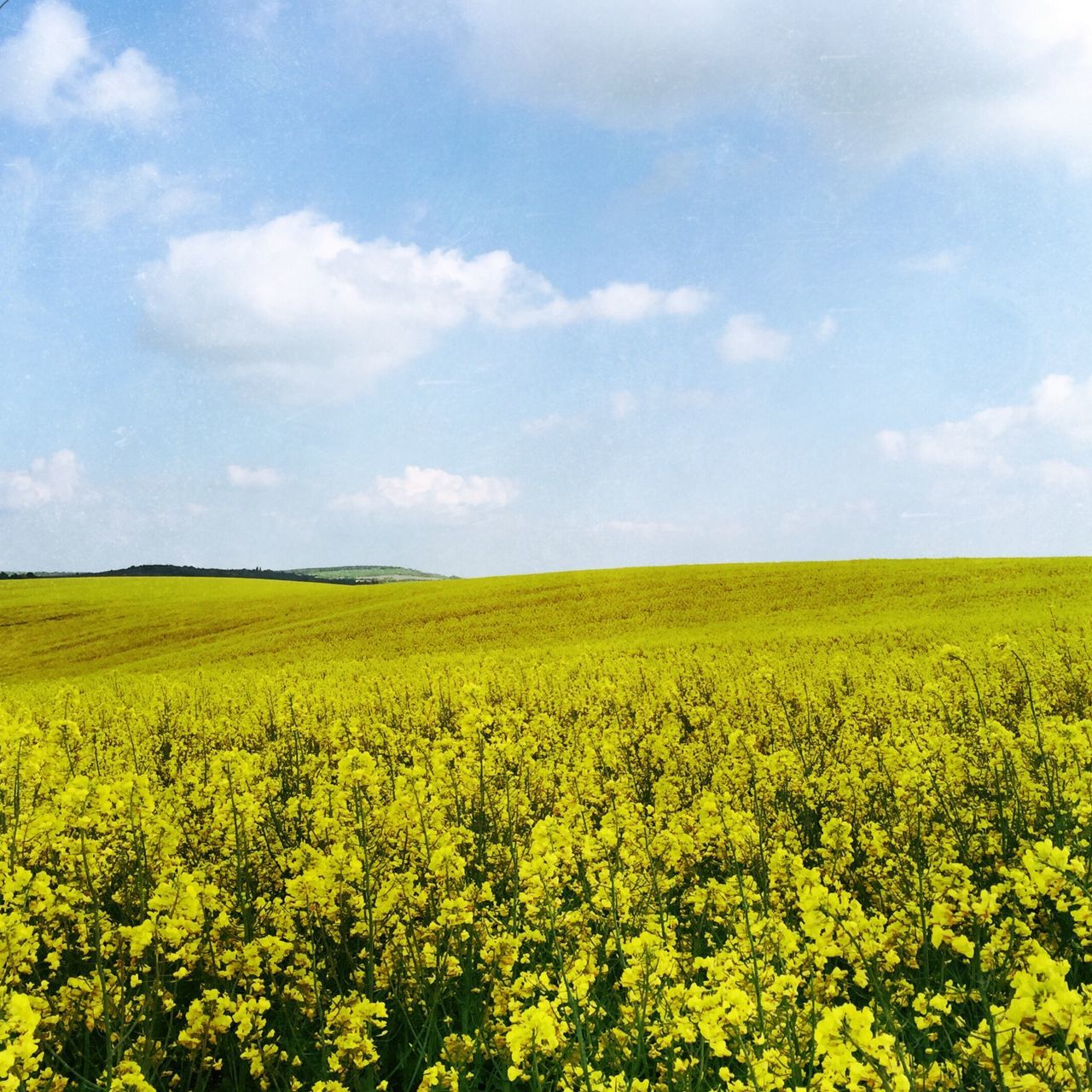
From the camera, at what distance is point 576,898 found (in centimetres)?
445

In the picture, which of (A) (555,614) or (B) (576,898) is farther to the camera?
(A) (555,614)

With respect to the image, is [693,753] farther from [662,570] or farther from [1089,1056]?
[662,570]

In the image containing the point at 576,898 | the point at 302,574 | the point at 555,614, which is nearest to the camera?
the point at 576,898

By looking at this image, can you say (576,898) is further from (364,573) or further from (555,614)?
(364,573)

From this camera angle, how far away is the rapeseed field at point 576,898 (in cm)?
247

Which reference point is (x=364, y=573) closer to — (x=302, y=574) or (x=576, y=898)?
(x=302, y=574)

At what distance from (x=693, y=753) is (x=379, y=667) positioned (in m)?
11.8

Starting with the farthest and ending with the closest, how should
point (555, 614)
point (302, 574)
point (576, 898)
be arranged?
point (302, 574)
point (555, 614)
point (576, 898)

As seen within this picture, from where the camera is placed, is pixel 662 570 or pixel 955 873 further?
pixel 662 570

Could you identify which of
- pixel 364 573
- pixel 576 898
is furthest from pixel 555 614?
pixel 364 573

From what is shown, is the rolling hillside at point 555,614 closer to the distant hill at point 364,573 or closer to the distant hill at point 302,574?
the distant hill at point 302,574

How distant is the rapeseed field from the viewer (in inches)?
97.2

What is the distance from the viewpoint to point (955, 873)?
3.25 m

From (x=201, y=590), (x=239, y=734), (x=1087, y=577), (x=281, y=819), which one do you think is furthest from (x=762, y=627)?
(x=201, y=590)
